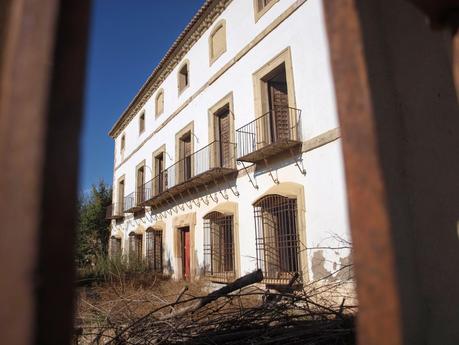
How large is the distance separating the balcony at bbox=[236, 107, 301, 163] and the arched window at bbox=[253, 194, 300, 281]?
1.12 meters

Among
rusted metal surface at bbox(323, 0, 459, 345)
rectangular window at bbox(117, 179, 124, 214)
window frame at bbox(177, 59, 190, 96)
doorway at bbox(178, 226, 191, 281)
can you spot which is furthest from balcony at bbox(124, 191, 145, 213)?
rusted metal surface at bbox(323, 0, 459, 345)

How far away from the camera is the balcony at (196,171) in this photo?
36.8ft

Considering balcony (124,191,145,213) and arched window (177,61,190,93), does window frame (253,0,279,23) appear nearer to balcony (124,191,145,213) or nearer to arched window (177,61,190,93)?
arched window (177,61,190,93)

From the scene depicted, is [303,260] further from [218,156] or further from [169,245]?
[169,245]

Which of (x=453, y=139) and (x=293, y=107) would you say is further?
(x=293, y=107)

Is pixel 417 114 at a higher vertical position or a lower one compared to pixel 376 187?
higher

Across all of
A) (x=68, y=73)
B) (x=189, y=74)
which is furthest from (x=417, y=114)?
(x=189, y=74)

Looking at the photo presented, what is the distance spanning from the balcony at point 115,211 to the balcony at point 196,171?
5476mm

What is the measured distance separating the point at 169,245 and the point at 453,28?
14806mm

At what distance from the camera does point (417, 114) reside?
2.08 meters

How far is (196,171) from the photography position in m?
12.9

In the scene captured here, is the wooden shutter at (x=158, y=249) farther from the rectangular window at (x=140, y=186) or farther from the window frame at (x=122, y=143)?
the window frame at (x=122, y=143)

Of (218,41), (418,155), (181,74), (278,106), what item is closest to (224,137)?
(278,106)

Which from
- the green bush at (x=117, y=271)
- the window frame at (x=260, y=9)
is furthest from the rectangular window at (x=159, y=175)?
the window frame at (x=260, y=9)
